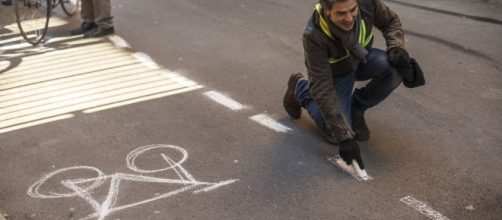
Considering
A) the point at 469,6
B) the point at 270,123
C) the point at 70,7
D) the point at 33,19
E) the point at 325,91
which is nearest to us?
the point at 325,91

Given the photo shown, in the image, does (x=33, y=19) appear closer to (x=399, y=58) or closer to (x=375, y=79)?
(x=375, y=79)

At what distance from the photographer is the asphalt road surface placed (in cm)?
365

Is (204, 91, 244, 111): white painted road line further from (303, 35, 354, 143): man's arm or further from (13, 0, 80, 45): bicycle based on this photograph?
(13, 0, 80, 45): bicycle

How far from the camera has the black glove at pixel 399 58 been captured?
161 inches

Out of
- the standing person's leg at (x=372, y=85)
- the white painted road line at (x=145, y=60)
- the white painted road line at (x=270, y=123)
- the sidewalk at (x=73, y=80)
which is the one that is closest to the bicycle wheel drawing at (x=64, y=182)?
the sidewalk at (x=73, y=80)

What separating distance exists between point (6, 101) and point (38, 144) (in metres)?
1.24

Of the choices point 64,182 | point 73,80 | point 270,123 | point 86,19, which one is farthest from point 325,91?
point 86,19

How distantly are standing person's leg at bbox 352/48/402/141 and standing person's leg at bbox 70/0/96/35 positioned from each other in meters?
4.69

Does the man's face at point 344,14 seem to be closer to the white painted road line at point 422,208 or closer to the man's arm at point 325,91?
the man's arm at point 325,91

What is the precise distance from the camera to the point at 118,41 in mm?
7566

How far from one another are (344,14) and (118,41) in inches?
176

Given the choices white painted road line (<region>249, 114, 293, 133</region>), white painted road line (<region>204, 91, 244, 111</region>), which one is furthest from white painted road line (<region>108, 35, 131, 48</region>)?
white painted road line (<region>249, 114, 293, 133</region>)

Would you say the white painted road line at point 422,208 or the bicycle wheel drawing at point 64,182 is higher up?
the white painted road line at point 422,208

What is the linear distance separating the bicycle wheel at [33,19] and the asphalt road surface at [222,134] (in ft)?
0.79
